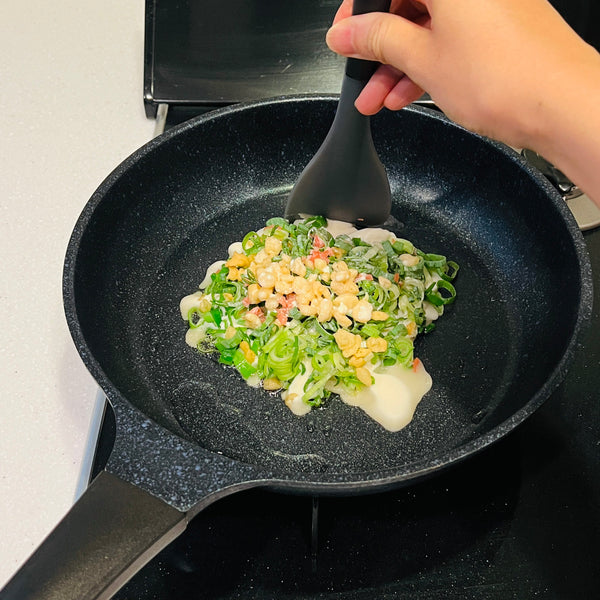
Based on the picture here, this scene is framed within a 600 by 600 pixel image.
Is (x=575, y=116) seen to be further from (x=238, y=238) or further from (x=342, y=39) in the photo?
(x=238, y=238)

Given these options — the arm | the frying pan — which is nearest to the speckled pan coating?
the frying pan

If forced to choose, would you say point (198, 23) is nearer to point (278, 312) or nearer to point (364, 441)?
point (278, 312)

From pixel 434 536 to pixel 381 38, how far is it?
539 millimetres

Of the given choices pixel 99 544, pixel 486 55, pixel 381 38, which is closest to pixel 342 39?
pixel 381 38

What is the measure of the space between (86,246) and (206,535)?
0.39m

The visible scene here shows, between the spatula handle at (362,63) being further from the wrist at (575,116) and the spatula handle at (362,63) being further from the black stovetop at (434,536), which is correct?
the black stovetop at (434,536)

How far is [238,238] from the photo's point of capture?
40.0 inches

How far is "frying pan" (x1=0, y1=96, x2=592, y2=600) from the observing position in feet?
1.91

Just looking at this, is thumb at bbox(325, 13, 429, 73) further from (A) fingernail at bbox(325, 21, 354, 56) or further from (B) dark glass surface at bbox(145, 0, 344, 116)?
(B) dark glass surface at bbox(145, 0, 344, 116)

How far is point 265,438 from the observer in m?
0.79

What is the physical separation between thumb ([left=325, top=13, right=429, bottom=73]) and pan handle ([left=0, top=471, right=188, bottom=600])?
49 centimetres

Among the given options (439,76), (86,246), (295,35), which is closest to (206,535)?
(86,246)

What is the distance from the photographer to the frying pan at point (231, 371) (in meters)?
0.58

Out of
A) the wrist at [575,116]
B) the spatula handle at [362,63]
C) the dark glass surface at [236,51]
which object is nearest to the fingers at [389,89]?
the spatula handle at [362,63]
